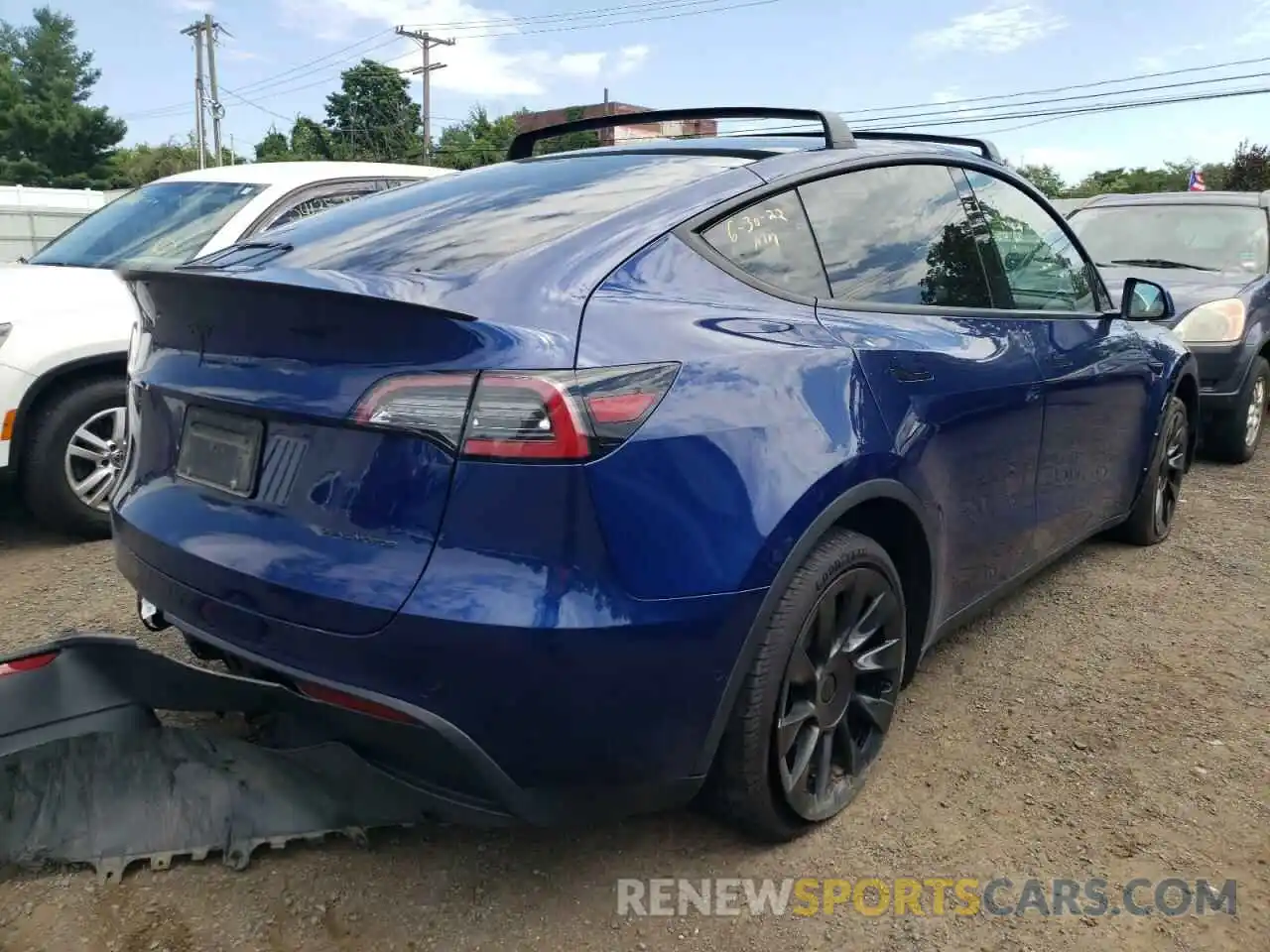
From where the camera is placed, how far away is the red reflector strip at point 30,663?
2.35 m

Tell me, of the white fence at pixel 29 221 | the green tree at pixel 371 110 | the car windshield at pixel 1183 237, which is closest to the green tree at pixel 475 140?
the green tree at pixel 371 110

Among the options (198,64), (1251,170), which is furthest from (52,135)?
(1251,170)

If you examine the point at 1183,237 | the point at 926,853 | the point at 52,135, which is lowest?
the point at 926,853

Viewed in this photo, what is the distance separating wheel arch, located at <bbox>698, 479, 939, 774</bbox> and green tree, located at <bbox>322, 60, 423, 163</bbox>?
67.3 metres

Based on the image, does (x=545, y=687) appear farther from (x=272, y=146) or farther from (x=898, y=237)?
(x=272, y=146)

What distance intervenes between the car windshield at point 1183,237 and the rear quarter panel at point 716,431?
232 inches

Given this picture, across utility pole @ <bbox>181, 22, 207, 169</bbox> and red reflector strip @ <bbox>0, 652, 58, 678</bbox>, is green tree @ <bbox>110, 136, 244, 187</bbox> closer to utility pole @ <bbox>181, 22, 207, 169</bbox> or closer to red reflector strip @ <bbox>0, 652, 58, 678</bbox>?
utility pole @ <bbox>181, 22, 207, 169</bbox>

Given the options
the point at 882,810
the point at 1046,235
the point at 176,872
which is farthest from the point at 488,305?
the point at 1046,235

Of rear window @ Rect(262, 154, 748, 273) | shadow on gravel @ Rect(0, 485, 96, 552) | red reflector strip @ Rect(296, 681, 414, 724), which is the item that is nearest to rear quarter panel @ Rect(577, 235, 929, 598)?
rear window @ Rect(262, 154, 748, 273)

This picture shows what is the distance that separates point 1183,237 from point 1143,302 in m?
4.08

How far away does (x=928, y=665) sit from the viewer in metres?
3.51

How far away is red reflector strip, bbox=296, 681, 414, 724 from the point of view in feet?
6.22

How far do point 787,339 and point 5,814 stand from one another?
6.72 feet

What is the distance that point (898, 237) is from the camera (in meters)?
2.87
